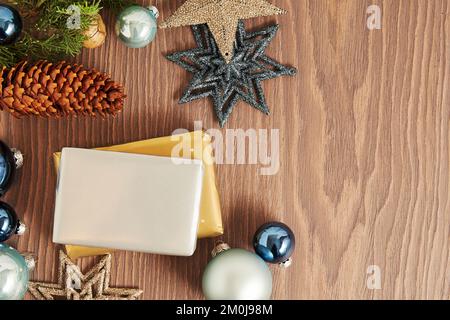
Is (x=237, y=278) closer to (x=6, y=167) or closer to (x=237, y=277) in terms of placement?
(x=237, y=277)

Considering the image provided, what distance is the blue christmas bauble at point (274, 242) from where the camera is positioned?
641 mm

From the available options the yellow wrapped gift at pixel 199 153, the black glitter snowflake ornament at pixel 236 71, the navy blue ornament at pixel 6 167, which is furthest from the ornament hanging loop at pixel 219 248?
the navy blue ornament at pixel 6 167

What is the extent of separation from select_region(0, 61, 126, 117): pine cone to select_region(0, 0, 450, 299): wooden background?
7 cm

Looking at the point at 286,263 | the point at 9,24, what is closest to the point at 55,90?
the point at 9,24

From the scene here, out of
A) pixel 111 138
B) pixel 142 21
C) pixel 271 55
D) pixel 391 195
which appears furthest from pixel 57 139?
pixel 391 195

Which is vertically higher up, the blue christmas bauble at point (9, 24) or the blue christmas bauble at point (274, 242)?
the blue christmas bauble at point (9, 24)

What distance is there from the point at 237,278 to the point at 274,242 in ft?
0.21

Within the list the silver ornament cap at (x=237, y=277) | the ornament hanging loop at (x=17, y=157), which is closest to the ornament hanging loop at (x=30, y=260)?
the ornament hanging loop at (x=17, y=157)

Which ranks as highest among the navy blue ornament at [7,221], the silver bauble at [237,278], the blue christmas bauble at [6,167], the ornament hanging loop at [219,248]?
the blue christmas bauble at [6,167]

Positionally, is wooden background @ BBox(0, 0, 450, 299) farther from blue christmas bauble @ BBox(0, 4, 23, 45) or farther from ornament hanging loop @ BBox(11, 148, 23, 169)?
blue christmas bauble @ BBox(0, 4, 23, 45)

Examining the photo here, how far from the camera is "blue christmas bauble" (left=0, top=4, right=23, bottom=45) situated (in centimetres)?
59

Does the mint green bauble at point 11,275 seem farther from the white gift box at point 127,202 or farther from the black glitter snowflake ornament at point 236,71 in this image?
the black glitter snowflake ornament at point 236,71

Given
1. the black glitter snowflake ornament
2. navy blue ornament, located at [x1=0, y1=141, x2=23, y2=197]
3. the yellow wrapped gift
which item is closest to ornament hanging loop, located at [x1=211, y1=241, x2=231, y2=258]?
the yellow wrapped gift
